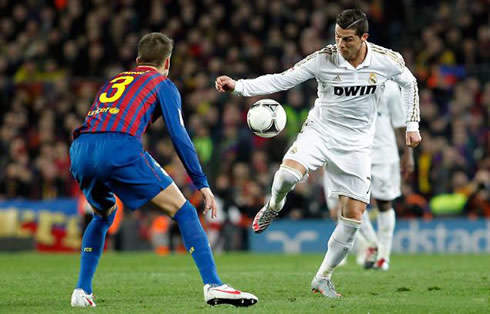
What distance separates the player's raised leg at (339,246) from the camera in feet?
26.0

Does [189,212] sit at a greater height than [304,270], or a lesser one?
greater

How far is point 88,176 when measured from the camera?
6.71 meters

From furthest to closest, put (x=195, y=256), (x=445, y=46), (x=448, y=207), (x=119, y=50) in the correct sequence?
(x=119, y=50), (x=445, y=46), (x=448, y=207), (x=195, y=256)

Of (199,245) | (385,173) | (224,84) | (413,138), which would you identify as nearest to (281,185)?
(224,84)

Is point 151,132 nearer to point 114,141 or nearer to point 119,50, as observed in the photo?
point 119,50

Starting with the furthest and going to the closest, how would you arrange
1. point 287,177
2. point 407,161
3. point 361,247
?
point 361,247
point 407,161
point 287,177

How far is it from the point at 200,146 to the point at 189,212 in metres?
12.5

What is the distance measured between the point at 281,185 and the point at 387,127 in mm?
3969

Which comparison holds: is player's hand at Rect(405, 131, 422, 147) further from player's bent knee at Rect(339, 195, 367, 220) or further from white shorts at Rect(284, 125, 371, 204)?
player's bent knee at Rect(339, 195, 367, 220)

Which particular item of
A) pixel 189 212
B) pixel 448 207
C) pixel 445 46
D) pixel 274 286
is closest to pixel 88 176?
pixel 189 212

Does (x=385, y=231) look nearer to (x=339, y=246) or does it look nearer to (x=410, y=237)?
(x=339, y=246)

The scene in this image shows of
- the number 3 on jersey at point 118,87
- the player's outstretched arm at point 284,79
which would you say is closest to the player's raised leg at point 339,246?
the player's outstretched arm at point 284,79

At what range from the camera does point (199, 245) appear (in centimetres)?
668

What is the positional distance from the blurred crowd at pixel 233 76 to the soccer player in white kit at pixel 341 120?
30.8 feet
